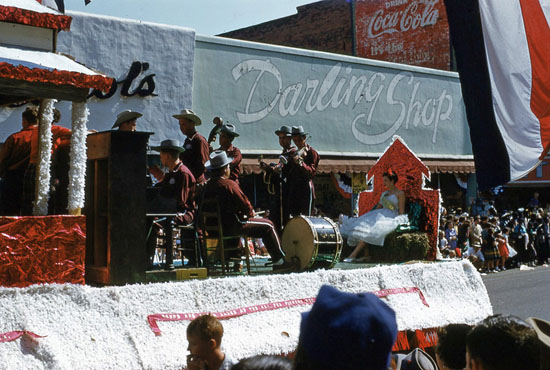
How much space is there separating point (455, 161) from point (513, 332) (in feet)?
77.9

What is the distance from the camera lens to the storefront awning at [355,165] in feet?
61.1

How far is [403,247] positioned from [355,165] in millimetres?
14181

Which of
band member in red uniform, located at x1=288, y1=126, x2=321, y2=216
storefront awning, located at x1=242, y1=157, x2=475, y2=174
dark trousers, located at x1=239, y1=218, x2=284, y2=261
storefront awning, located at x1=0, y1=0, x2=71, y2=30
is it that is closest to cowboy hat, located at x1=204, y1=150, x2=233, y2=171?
dark trousers, located at x1=239, y1=218, x2=284, y2=261

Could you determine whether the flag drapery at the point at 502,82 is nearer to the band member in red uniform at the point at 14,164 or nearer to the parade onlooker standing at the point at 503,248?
the band member in red uniform at the point at 14,164

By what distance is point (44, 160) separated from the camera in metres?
4.70

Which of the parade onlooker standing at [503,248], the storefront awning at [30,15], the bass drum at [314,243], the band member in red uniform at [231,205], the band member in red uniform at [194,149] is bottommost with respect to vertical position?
the parade onlooker standing at [503,248]

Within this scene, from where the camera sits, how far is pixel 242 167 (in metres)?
18.4

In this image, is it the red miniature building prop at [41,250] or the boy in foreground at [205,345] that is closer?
the boy in foreground at [205,345]

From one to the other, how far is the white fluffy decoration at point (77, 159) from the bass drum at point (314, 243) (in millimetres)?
2454

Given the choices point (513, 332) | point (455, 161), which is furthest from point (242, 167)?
point (513, 332)

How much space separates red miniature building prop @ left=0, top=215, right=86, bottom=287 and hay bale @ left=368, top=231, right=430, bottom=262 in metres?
4.18

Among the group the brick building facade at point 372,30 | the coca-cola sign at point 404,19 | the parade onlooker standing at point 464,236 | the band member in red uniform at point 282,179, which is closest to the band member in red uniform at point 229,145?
the band member in red uniform at point 282,179

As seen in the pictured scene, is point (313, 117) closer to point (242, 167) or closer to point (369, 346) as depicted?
point (242, 167)

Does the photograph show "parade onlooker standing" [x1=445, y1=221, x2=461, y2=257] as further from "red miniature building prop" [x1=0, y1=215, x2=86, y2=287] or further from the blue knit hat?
the blue knit hat
